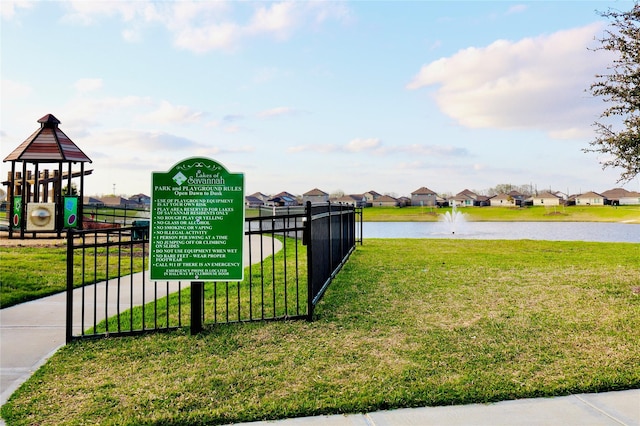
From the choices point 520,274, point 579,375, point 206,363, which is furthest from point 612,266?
point 206,363

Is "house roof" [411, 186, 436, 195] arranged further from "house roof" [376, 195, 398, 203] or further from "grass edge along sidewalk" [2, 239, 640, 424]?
"grass edge along sidewalk" [2, 239, 640, 424]

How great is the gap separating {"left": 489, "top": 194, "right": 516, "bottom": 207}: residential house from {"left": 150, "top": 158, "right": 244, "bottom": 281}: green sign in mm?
97469

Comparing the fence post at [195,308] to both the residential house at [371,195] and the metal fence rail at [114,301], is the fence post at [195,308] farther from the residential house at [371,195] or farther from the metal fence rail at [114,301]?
the residential house at [371,195]

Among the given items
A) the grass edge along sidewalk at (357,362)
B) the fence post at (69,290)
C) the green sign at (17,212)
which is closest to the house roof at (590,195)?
the grass edge along sidewalk at (357,362)

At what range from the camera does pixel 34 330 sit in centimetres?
539

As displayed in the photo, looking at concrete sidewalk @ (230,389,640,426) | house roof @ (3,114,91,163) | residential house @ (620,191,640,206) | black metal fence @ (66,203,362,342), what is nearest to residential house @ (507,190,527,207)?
residential house @ (620,191,640,206)

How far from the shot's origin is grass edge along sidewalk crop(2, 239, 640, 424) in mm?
3355

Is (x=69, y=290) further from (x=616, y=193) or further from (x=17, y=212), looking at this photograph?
(x=616, y=193)

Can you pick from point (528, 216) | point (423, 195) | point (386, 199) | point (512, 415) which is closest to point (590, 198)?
point (423, 195)

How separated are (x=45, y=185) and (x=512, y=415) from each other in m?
19.9

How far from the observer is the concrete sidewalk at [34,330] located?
4121mm

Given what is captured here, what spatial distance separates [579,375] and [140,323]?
4898 millimetres

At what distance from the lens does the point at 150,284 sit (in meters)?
8.40

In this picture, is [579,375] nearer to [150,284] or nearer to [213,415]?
[213,415]
